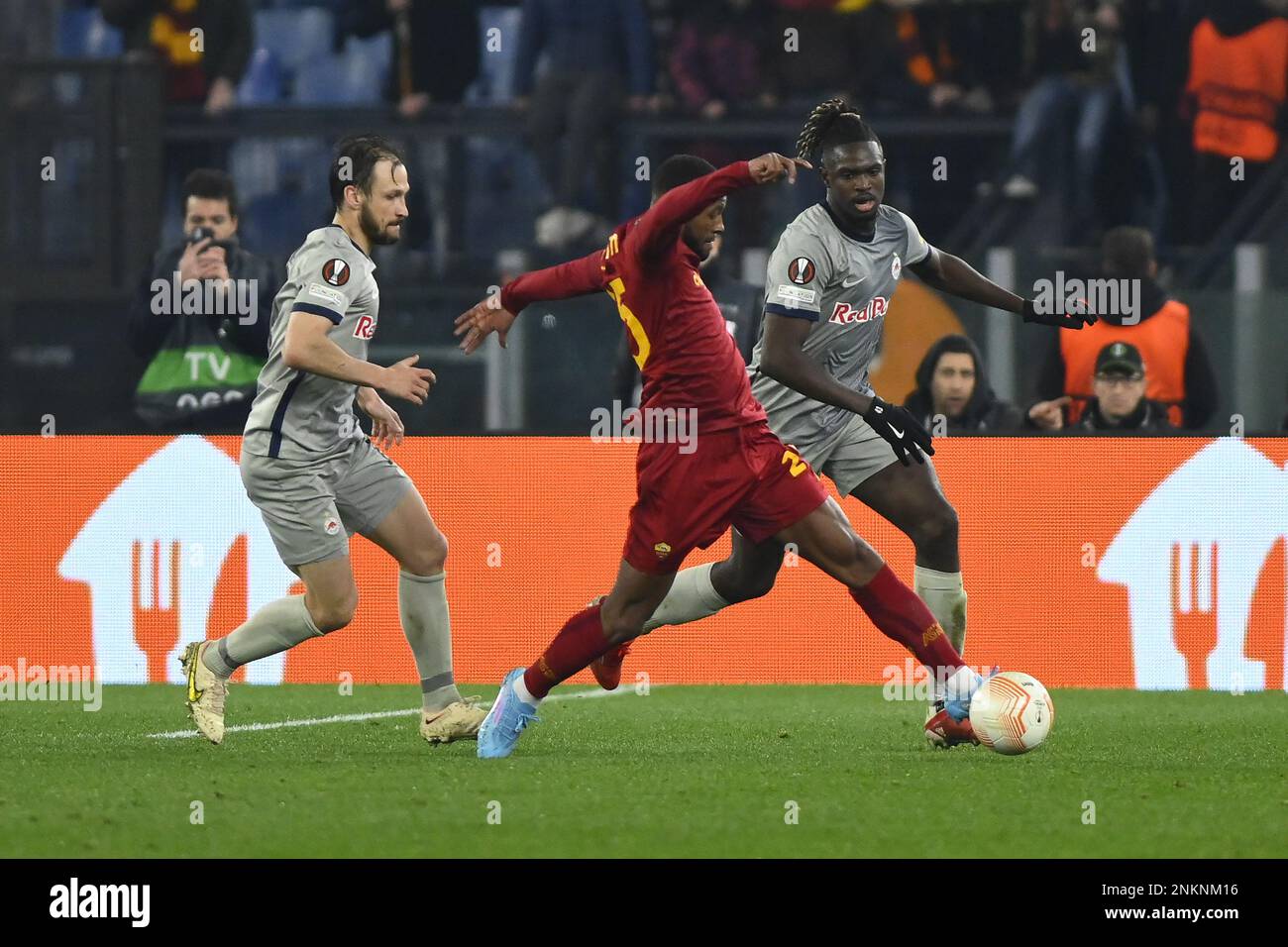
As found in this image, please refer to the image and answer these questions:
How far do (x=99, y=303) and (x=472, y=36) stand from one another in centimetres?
294

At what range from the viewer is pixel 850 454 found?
7.99m

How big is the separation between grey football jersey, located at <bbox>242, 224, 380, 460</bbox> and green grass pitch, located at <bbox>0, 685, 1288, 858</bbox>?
3.43 feet

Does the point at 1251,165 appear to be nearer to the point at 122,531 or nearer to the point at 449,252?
the point at 449,252

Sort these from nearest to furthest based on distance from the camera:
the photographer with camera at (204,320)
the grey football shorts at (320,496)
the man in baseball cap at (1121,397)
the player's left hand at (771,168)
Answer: the player's left hand at (771,168), the grey football shorts at (320,496), the photographer with camera at (204,320), the man in baseball cap at (1121,397)

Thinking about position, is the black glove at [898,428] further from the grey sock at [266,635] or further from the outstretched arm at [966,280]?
the grey sock at [266,635]

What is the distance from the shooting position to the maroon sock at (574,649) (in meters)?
7.29

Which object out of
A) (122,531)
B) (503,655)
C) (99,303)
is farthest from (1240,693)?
(99,303)

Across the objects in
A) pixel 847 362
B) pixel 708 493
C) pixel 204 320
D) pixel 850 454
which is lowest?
pixel 708 493

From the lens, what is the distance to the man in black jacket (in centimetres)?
1041

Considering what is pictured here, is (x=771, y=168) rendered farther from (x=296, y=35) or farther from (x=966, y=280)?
(x=296, y=35)

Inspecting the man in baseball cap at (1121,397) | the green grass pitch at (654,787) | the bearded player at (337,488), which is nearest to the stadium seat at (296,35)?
the man in baseball cap at (1121,397)

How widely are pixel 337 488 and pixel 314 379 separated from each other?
391 millimetres

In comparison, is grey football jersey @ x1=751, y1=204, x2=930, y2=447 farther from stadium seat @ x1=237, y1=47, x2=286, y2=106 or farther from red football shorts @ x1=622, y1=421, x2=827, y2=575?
stadium seat @ x1=237, y1=47, x2=286, y2=106

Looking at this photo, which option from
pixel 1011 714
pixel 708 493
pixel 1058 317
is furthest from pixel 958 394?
pixel 708 493
